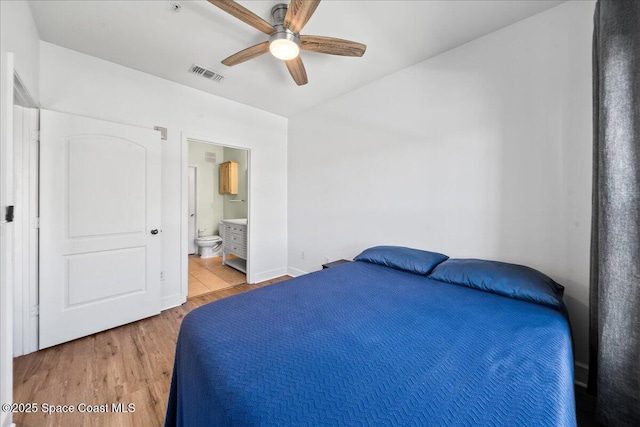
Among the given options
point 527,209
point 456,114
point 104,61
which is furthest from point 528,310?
point 104,61

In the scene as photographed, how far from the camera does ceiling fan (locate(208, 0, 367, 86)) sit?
146 cm

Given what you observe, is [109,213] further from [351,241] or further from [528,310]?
[528,310]

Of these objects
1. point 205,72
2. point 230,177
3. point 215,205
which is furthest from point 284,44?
point 215,205

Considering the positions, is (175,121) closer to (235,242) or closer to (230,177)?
(235,242)

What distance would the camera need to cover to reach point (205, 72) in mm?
2592

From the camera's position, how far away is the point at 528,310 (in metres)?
1.37

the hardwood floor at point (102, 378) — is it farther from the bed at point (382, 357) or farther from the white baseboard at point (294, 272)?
the white baseboard at point (294, 272)

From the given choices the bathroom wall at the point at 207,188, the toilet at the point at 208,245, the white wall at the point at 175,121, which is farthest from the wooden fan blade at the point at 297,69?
the toilet at the point at 208,245

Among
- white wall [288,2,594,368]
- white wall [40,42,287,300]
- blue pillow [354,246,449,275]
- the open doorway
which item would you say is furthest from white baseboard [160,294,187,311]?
blue pillow [354,246,449,275]

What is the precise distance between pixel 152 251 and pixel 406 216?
8.97 ft

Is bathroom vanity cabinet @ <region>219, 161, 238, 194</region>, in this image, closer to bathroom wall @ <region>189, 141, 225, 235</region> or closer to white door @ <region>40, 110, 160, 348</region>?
bathroom wall @ <region>189, 141, 225, 235</region>

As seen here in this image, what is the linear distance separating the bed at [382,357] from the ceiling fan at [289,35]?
5.63 feet

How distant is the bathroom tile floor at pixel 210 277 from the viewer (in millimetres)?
3395

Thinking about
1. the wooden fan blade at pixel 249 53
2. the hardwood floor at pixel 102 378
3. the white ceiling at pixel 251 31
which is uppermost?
the white ceiling at pixel 251 31
